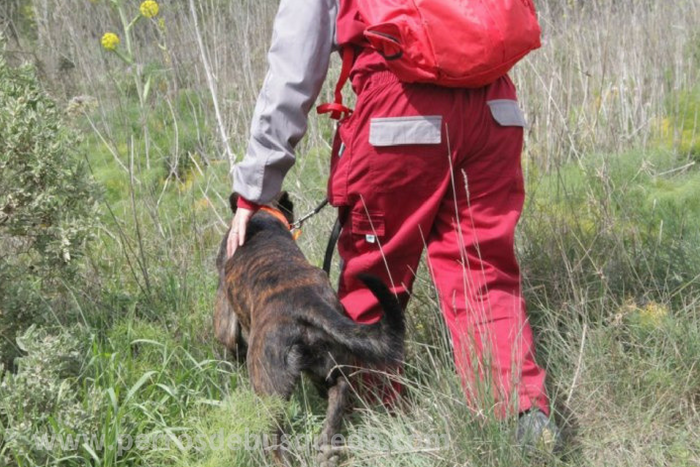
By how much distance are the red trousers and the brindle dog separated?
237 millimetres

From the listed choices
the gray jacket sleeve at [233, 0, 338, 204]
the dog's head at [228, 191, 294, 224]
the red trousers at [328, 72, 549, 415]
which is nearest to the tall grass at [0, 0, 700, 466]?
the red trousers at [328, 72, 549, 415]

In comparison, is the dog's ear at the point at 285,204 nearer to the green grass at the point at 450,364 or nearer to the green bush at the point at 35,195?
the green grass at the point at 450,364

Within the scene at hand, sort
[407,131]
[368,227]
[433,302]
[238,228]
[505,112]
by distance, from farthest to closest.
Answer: [433,302], [238,228], [368,227], [505,112], [407,131]

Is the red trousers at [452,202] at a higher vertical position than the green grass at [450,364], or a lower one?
higher

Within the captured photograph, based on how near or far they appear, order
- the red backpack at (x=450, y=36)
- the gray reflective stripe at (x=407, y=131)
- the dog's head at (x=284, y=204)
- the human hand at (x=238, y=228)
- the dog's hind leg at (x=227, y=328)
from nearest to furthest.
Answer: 1. the red backpack at (x=450, y=36)
2. the gray reflective stripe at (x=407, y=131)
3. the human hand at (x=238, y=228)
4. the dog's hind leg at (x=227, y=328)
5. the dog's head at (x=284, y=204)

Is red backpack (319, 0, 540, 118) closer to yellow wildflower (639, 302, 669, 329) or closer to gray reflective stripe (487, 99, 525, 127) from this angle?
gray reflective stripe (487, 99, 525, 127)

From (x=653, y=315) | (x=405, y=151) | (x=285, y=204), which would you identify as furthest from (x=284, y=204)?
(x=653, y=315)

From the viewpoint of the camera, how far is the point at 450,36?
244 cm

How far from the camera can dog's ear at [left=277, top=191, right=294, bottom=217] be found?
367 centimetres

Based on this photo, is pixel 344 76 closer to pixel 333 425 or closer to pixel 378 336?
pixel 378 336

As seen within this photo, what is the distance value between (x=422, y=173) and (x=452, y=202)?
201 mm

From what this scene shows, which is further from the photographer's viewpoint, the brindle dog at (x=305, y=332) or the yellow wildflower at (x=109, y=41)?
the yellow wildflower at (x=109, y=41)

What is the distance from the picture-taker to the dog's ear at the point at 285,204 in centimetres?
367

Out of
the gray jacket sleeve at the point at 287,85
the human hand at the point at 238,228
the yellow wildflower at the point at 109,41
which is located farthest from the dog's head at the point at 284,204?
the yellow wildflower at the point at 109,41
